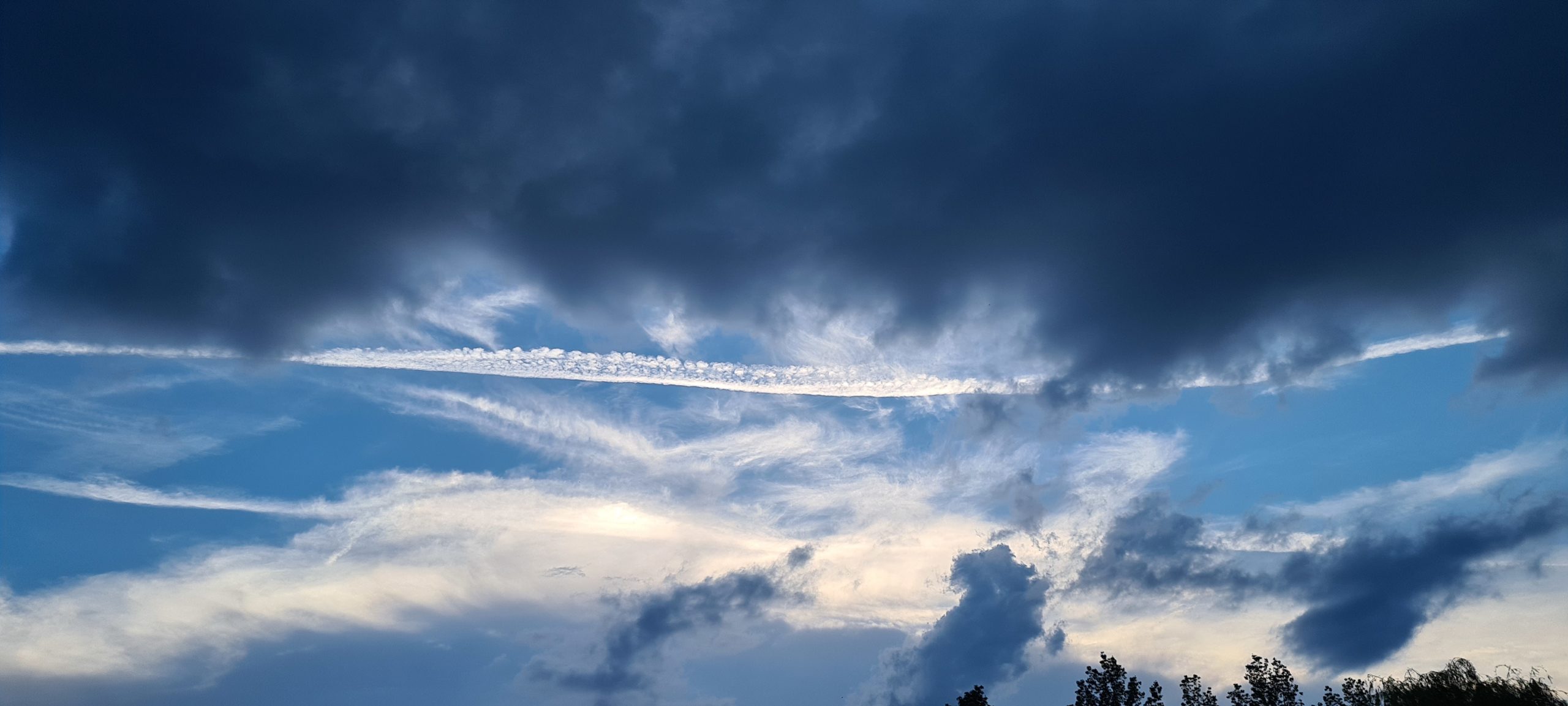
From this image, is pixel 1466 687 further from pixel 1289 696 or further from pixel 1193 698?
pixel 1193 698

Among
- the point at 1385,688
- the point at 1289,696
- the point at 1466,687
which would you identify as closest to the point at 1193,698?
the point at 1289,696

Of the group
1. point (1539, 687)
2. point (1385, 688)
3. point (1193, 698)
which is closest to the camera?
point (1539, 687)

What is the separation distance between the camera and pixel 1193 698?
101875 millimetres

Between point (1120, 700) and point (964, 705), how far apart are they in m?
16.9

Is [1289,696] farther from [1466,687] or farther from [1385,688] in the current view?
[1466,687]

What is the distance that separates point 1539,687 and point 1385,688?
626 inches

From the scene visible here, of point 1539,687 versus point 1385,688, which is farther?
point 1385,688

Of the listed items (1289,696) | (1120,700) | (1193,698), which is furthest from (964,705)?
(1289,696)

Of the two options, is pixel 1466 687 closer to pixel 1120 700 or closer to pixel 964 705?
pixel 1120 700

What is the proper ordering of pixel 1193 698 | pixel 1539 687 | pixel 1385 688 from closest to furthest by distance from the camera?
pixel 1539 687 < pixel 1385 688 < pixel 1193 698

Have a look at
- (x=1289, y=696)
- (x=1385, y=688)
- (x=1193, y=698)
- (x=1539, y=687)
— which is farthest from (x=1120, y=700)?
(x=1539, y=687)

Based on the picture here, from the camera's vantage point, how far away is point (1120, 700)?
9462cm

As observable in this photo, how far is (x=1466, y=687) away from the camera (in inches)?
3314

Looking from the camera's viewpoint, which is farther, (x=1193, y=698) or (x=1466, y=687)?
(x=1193, y=698)
